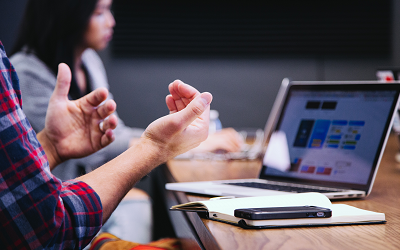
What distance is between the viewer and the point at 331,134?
3.42ft

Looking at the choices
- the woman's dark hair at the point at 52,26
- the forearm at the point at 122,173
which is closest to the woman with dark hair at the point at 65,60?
the woman's dark hair at the point at 52,26

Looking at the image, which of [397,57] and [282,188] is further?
[397,57]

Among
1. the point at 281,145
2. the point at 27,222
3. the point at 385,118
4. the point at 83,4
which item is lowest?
the point at 27,222

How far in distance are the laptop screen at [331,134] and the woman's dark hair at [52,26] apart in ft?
3.75

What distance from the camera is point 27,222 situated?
0.62 m

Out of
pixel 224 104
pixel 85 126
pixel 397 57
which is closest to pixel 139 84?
pixel 224 104

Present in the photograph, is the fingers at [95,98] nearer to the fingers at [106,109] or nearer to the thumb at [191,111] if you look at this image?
the fingers at [106,109]

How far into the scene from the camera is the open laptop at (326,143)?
3.04 feet

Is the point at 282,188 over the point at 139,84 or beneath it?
beneath

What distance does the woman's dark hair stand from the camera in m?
1.77

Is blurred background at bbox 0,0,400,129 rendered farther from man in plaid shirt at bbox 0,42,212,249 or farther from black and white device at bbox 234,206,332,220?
black and white device at bbox 234,206,332,220

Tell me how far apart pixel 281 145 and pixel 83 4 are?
1.22 meters

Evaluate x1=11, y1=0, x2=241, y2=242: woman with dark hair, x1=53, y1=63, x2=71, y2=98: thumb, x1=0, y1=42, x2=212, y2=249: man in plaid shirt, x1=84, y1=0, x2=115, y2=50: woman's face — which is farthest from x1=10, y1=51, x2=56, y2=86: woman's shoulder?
x1=0, y1=42, x2=212, y2=249: man in plaid shirt

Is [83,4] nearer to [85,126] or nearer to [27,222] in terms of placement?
[85,126]
